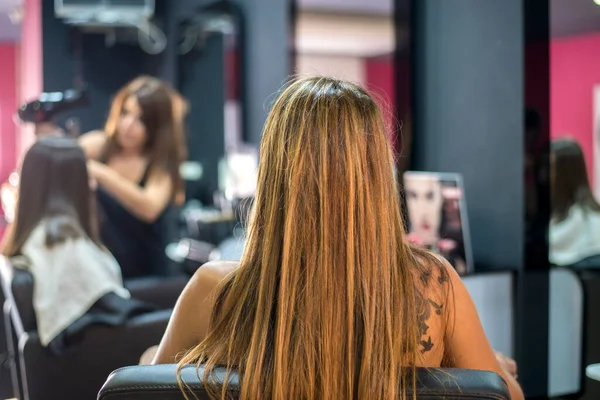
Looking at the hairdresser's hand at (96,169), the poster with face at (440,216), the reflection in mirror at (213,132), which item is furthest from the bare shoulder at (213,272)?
the reflection in mirror at (213,132)

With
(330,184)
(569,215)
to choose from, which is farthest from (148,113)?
(330,184)

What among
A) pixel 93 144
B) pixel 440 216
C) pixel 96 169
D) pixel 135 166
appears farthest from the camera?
pixel 135 166

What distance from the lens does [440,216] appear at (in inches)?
111

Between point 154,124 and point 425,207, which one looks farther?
point 154,124

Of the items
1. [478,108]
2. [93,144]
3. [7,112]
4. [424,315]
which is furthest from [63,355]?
[478,108]

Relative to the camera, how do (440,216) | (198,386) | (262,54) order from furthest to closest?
(262,54), (440,216), (198,386)

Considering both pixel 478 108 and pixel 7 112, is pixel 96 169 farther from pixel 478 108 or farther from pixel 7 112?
pixel 478 108

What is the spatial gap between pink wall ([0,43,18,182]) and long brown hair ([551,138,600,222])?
2.13 meters

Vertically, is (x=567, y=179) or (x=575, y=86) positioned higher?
(x=575, y=86)

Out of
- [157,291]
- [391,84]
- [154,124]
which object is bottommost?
[157,291]

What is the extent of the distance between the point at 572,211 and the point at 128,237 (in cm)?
232

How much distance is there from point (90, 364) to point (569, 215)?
5.65 feet

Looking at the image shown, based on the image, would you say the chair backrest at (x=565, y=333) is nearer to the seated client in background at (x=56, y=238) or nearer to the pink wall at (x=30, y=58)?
the seated client in background at (x=56, y=238)

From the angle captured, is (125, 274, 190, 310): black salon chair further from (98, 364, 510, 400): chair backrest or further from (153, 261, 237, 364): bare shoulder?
(98, 364, 510, 400): chair backrest
